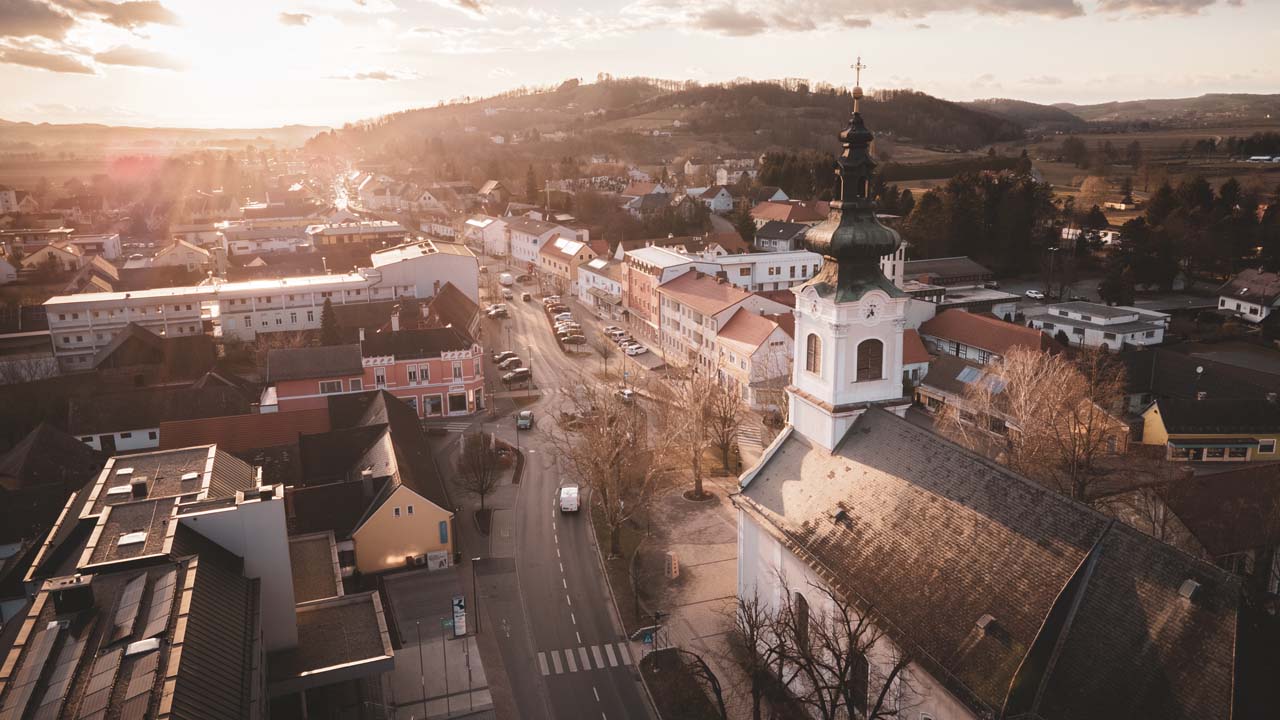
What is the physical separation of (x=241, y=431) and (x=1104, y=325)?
55426 millimetres

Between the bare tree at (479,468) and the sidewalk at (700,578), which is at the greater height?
the bare tree at (479,468)

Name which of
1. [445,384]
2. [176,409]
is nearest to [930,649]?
[445,384]

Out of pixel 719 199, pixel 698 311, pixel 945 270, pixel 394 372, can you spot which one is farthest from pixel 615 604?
pixel 719 199

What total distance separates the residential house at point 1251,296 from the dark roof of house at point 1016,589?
2389 inches

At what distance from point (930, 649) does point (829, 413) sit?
761 centimetres

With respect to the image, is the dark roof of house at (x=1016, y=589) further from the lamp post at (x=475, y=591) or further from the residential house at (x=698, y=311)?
the residential house at (x=698, y=311)

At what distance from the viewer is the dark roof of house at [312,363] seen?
45.9m

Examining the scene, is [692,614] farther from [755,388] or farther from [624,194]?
[624,194]

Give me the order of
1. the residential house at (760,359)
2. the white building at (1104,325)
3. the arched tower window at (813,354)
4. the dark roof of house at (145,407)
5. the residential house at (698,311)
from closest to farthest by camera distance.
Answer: the arched tower window at (813,354)
the dark roof of house at (145,407)
the residential house at (760,359)
the residential house at (698,311)
the white building at (1104,325)

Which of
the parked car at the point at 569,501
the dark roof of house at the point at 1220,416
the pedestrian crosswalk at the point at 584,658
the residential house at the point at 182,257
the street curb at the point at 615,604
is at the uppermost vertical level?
the residential house at the point at 182,257

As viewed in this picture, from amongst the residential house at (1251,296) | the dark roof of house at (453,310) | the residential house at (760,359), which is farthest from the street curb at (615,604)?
the residential house at (1251,296)

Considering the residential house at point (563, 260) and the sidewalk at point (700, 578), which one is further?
the residential house at point (563, 260)

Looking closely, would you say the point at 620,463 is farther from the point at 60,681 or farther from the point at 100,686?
the point at 60,681

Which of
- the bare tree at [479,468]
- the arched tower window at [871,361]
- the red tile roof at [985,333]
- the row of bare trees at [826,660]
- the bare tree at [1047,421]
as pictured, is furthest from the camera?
the red tile roof at [985,333]
